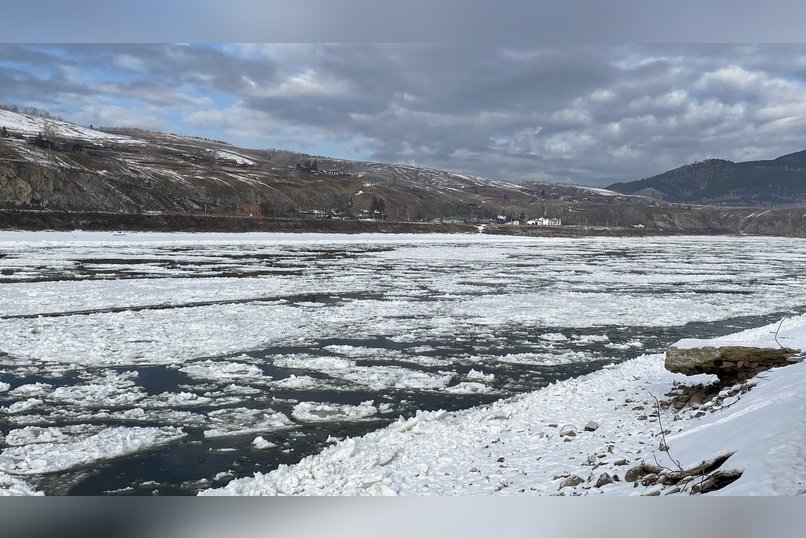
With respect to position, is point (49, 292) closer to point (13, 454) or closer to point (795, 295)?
point (13, 454)

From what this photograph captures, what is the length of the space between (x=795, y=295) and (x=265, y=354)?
20.4 metres

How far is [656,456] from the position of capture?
512 cm

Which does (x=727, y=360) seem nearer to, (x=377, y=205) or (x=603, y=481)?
(x=603, y=481)

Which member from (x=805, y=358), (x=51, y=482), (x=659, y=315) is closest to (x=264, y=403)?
(x=51, y=482)

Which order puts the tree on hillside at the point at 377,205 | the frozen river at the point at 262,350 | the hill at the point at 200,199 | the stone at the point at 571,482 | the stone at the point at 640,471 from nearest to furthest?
the stone at the point at 640,471 < the stone at the point at 571,482 < the frozen river at the point at 262,350 < the hill at the point at 200,199 < the tree on hillside at the point at 377,205

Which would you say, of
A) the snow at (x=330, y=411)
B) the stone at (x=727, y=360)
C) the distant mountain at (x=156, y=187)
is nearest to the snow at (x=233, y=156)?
the distant mountain at (x=156, y=187)

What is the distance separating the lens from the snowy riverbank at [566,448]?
3.88m

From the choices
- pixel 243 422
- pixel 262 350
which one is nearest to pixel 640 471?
pixel 243 422

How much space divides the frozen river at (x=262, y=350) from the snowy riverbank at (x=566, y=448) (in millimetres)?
625

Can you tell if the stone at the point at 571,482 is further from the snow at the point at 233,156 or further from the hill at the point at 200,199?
the snow at the point at 233,156

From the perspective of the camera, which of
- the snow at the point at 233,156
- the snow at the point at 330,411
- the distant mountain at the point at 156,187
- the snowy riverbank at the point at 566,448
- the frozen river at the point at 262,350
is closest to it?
the snowy riverbank at the point at 566,448

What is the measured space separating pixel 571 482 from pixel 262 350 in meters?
7.41

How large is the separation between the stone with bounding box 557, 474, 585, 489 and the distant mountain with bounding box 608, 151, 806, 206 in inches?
323

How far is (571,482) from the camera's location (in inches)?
190
